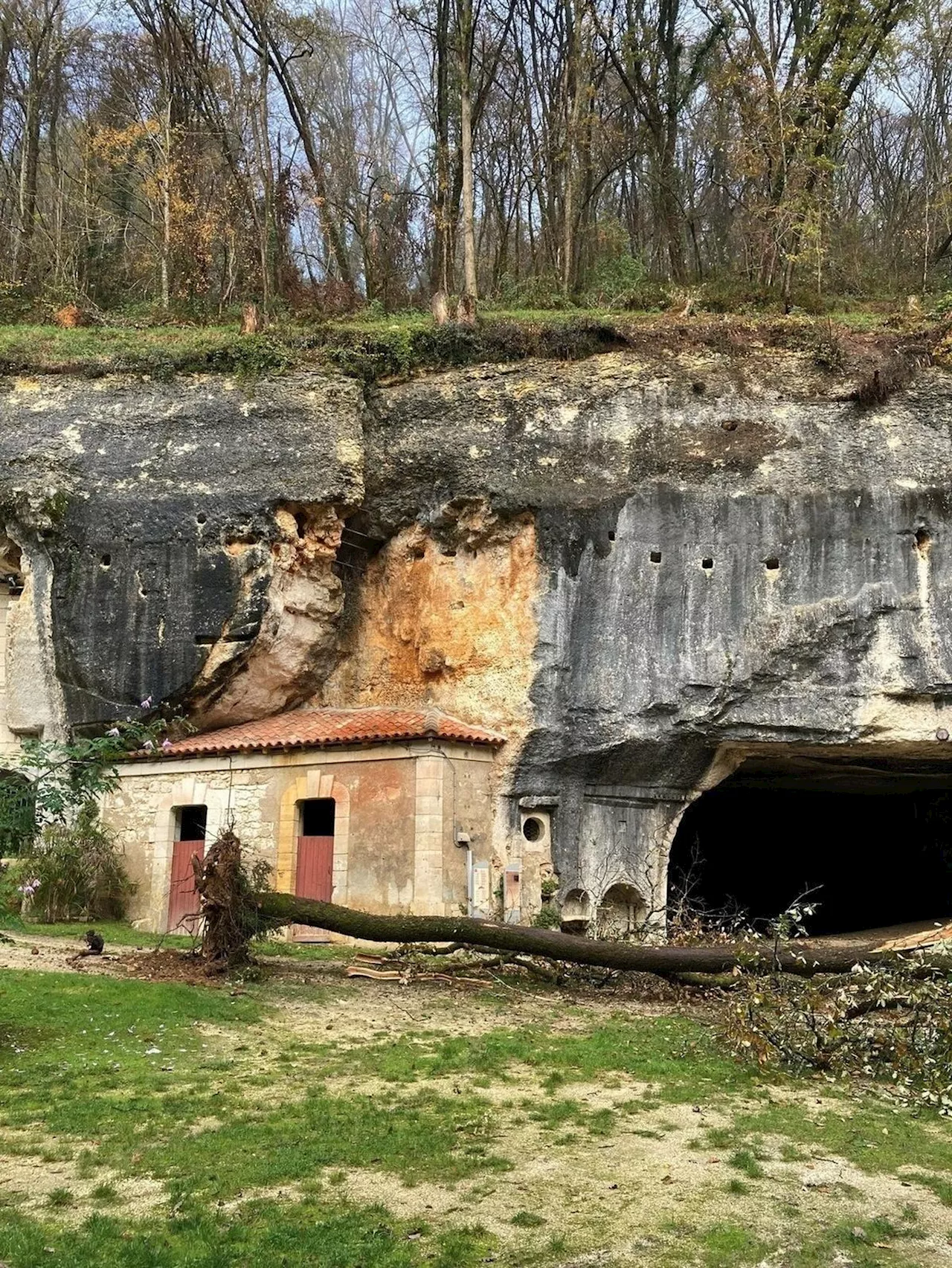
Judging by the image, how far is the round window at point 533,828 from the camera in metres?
18.1

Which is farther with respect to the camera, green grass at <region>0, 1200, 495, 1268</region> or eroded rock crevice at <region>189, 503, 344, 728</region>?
eroded rock crevice at <region>189, 503, 344, 728</region>

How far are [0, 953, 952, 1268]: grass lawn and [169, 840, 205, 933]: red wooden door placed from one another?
582cm

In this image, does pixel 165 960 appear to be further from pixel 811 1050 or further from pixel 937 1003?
pixel 937 1003

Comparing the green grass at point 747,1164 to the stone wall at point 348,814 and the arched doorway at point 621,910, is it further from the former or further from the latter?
the arched doorway at point 621,910

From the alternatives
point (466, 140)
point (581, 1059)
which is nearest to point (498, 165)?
point (466, 140)

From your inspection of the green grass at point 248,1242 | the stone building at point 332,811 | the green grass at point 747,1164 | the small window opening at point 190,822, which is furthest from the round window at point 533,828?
the green grass at point 248,1242

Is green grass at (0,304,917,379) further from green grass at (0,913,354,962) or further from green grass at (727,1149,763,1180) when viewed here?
green grass at (727,1149,763,1180)

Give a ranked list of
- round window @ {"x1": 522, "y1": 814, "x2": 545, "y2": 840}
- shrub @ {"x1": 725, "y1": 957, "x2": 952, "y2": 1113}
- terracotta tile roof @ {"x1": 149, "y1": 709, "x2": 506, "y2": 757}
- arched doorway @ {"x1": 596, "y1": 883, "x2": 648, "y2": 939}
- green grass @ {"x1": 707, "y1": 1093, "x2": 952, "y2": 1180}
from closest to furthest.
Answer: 1. green grass @ {"x1": 707, "y1": 1093, "x2": 952, "y2": 1180}
2. shrub @ {"x1": 725, "y1": 957, "x2": 952, "y2": 1113}
3. terracotta tile roof @ {"x1": 149, "y1": 709, "x2": 506, "y2": 757}
4. arched doorway @ {"x1": 596, "y1": 883, "x2": 648, "y2": 939}
5. round window @ {"x1": 522, "y1": 814, "x2": 545, "y2": 840}

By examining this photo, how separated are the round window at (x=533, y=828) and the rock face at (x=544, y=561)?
28cm

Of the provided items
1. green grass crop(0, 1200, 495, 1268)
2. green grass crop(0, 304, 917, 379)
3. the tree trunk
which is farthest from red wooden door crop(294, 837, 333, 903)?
the tree trunk

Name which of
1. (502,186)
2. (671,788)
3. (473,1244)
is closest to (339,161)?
(502,186)

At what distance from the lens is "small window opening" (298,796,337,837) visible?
18188 millimetres

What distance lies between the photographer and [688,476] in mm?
18359

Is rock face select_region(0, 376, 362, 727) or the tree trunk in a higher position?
the tree trunk
